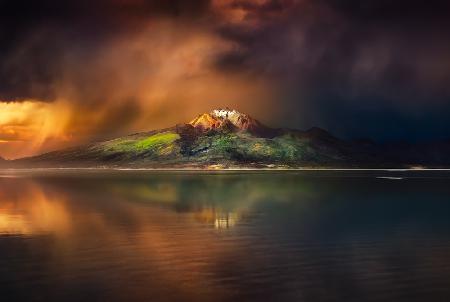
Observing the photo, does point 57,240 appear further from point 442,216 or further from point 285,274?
point 442,216

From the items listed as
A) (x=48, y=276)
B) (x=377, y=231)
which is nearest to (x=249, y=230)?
(x=377, y=231)

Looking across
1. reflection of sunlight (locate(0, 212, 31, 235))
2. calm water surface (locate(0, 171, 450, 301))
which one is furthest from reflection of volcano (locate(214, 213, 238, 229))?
reflection of sunlight (locate(0, 212, 31, 235))

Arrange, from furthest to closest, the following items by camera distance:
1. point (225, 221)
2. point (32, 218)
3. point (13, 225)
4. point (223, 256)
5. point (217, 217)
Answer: point (217, 217) < point (32, 218) < point (225, 221) < point (13, 225) < point (223, 256)

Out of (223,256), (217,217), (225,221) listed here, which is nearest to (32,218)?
(217,217)

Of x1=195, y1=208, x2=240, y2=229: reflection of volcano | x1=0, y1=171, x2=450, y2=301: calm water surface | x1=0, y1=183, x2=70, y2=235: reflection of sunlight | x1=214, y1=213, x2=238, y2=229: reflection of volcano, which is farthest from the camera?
x1=195, y1=208, x2=240, y2=229: reflection of volcano

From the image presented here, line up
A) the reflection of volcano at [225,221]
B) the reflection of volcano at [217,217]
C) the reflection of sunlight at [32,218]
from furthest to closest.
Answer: the reflection of volcano at [217,217] → the reflection of volcano at [225,221] → the reflection of sunlight at [32,218]

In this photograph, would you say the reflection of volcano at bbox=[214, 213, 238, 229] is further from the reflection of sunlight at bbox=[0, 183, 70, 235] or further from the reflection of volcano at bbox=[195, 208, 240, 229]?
the reflection of sunlight at bbox=[0, 183, 70, 235]

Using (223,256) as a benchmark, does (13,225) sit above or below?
above

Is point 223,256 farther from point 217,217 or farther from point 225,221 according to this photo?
point 217,217

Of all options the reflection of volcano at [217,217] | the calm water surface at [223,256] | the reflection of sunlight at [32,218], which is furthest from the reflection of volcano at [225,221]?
the reflection of sunlight at [32,218]

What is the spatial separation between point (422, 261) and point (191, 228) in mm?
27746

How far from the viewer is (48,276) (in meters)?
35.5

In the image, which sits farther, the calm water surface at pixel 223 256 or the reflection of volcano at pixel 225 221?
the reflection of volcano at pixel 225 221

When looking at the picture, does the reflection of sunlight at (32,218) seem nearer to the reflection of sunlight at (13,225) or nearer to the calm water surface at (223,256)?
the reflection of sunlight at (13,225)
